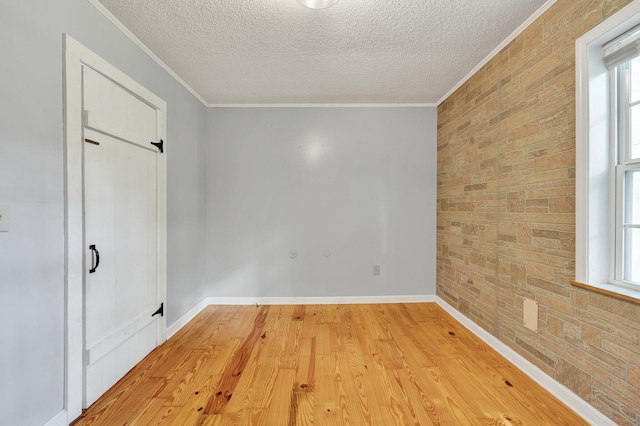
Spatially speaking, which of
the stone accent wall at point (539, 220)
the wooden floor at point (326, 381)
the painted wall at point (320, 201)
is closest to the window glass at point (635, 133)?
the stone accent wall at point (539, 220)

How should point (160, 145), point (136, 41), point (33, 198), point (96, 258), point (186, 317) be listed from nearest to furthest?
1. point (33, 198)
2. point (96, 258)
3. point (136, 41)
4. point (160, 145)
5. point (186, 317)

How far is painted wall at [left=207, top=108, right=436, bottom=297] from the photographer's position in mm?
3482

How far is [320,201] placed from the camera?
138 inches

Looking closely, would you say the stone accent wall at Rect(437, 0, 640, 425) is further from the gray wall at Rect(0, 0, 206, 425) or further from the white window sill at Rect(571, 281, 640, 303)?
the gray wall at Rect(0, 0, 206, 425)

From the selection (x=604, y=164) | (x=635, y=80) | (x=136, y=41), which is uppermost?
(x=136, y=41)

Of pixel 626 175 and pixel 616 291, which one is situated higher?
pixel 626 175

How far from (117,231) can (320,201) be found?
2.17 m

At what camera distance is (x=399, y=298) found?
3.50 metres

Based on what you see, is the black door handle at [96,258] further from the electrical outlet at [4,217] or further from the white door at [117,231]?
the electrical outlet at [4,217]

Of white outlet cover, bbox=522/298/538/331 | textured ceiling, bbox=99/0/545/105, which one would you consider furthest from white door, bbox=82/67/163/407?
white outlet cover, bbox=522/298/538/331

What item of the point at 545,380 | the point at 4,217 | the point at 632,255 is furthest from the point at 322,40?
the point at 545,380

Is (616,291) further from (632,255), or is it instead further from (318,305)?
(318,305)

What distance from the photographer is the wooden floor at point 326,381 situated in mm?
1606

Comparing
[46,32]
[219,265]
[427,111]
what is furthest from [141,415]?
[427,111]
